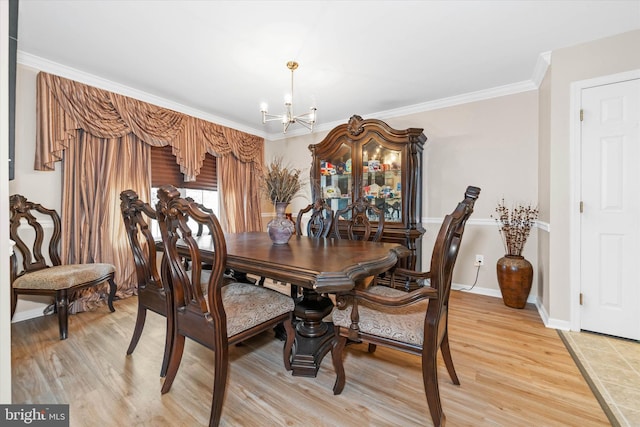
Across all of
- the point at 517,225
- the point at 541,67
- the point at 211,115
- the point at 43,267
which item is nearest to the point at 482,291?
the point at 517,225

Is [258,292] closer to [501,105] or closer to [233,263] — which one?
[233,263]

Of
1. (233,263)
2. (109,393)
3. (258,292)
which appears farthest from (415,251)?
(109,393)

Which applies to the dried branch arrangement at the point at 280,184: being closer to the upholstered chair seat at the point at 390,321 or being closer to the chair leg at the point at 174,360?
the upholstered chair seat at the point at 390,321

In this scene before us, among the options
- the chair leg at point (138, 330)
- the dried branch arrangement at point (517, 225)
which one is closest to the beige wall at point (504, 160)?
the dried branch arrangement at point (517, 225)

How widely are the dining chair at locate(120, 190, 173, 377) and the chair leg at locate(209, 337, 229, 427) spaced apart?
1.54 ft

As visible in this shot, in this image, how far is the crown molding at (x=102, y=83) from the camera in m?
2.38

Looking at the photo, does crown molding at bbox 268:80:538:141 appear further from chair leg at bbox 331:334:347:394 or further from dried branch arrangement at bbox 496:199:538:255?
chair leg at bbox 331:334:347:394

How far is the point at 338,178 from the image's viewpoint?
12.1ft

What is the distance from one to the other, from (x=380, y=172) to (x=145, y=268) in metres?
2.60

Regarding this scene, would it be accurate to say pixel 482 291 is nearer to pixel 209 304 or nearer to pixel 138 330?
pixel 209 304

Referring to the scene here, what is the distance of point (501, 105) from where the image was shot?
3029mm

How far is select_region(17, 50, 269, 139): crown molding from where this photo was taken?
7.82 ft

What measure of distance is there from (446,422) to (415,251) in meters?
2.00

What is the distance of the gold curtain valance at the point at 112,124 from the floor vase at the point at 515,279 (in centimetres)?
373
